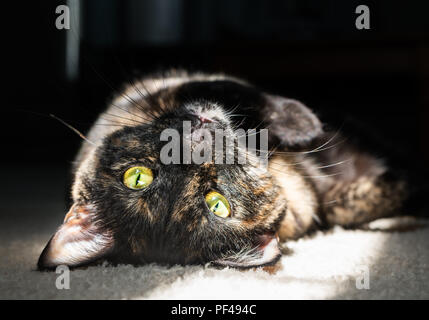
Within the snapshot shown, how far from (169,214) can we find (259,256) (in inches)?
9.0

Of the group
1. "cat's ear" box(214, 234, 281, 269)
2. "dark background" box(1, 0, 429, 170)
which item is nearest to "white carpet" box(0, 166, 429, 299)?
"cat's ear" box(214, 234, 281, 269)

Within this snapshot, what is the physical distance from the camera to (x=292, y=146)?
1203 millimetres

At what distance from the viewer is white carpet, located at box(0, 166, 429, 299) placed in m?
0.78

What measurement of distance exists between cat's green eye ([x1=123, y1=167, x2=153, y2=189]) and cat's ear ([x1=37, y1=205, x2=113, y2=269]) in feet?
0.38

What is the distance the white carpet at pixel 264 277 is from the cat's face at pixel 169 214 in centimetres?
4

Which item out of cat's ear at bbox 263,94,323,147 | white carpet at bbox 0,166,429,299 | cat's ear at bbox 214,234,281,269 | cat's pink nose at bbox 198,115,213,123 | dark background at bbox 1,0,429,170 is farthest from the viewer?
dark background at bbox 1,0,429,170

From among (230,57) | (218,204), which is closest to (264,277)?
(218,204)

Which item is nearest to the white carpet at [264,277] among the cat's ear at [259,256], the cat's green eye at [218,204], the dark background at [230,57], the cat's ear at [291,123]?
the cat's ear at [259,256]

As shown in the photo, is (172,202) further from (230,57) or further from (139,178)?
(230,57)

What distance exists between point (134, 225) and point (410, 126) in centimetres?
334

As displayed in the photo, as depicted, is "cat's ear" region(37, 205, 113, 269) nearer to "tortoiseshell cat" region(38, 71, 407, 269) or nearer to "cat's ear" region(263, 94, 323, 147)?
"tortoiseshell cat" region(38, 71, 407, 269)
